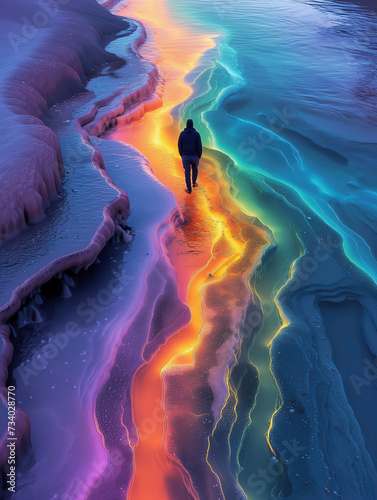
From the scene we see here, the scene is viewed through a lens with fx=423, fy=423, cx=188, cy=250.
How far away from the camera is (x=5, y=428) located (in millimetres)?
2650

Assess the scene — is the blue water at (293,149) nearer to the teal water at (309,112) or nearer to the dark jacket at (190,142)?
the teal water at (309,112)

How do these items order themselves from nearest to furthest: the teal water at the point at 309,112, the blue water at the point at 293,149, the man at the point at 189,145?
1. the blue water at the point at 293,149
2. the man at the point at 189,145
3. the teal water at the point at 309,112

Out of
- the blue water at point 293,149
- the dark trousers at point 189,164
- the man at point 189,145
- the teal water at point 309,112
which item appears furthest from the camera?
the teal water at point 309,112

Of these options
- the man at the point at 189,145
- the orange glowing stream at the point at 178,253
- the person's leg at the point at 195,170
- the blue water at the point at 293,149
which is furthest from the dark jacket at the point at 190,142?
the blue water at the point at 293,149

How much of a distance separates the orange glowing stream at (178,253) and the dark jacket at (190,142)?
2.01 feet

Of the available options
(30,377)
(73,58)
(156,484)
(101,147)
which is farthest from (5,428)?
(73,58)

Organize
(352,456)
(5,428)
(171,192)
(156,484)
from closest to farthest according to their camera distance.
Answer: (5,428) < (156,484) < (352,456) < (171,192)

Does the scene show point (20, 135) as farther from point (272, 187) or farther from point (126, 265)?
point (272, 187)

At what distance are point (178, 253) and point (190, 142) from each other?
167cm

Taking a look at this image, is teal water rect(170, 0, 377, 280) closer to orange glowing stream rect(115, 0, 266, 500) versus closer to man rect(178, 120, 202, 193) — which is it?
orange glowing stream rect(115, 0, 266, 500)

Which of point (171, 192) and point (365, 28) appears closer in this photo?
point (171, 192)

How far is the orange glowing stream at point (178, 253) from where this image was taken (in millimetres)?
2994

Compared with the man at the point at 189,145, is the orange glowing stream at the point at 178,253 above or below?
below

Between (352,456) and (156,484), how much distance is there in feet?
4.80
